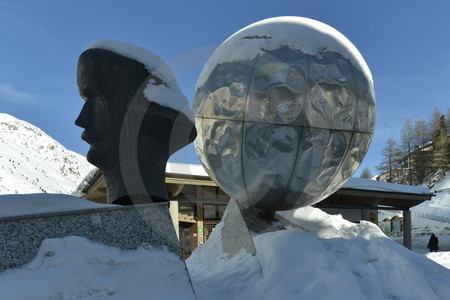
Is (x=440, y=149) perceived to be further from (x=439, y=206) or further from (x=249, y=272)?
(x=249, y=272)

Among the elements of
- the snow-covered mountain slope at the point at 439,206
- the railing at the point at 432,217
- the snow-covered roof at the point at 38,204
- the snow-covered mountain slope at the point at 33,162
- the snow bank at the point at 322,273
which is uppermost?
the snow-covered roof at the point at 38,204

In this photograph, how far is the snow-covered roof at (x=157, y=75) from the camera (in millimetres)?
4473

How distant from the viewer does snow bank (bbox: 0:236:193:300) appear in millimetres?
3098

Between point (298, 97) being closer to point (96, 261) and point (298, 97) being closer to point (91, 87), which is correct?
point (91, 87)

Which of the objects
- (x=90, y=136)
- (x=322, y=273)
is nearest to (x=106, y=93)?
(x=90, y=136)

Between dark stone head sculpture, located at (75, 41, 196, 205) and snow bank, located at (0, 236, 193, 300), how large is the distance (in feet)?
2.96

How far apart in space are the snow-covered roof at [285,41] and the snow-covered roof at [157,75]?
4.73 ft

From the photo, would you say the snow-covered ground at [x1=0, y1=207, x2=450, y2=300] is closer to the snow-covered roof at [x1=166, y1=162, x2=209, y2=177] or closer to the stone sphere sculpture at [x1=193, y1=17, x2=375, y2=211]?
the stone sphere sculpture at [x1=193, y1=17, x2=375, y2=211]

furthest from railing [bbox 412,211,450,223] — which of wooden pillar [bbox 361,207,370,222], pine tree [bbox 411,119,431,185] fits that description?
wooden pillar [bbox 361,207,370,222]

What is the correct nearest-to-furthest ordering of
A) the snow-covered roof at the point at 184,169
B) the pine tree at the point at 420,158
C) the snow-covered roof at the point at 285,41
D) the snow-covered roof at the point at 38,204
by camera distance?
the snow-covered roof at the point at 38,204
the snow-covered roof at the point at 285,41
the snow-covered roof at the point at 184,169
the pine tree at the point at 420,158

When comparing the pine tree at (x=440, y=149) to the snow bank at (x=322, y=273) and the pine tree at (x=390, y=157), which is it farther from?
the snow bank at (x=322, y=273)

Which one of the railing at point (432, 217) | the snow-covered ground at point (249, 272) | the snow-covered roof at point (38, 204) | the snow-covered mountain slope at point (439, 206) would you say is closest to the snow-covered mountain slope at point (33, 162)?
the railing at point (432, 217)

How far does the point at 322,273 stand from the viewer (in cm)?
451

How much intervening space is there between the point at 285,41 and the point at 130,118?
245 cm
